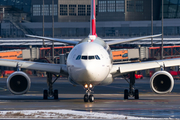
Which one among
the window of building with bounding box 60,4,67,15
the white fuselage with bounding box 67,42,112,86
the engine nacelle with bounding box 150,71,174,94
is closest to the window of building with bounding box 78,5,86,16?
the window of building with bounding box 60,4,67,15

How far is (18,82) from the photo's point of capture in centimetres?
2548

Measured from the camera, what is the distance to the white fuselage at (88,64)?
21.9 m

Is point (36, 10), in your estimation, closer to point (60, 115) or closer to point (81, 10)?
point (81, 10)

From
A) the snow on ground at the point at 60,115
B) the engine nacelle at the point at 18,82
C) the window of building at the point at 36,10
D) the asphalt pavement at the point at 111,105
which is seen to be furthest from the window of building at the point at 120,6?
the snow on ground at the point at 60,115

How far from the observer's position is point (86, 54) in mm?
22359

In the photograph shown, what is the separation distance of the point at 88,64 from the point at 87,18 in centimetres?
7806

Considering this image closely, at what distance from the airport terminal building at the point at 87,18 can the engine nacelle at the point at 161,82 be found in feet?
217

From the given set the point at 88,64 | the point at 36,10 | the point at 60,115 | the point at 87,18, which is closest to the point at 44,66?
the point at 88,64

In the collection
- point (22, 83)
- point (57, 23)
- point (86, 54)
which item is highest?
point (57, 23)

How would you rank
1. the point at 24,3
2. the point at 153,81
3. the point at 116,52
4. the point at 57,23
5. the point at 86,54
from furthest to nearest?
the point at 24,3
the point at 57,23
the point at 116,52
the point at 153,81
the point at 86,54

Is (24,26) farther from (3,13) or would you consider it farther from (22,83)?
(22,83)

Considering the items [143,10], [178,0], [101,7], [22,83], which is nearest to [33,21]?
[101,7]

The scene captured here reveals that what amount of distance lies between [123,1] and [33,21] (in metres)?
24.1

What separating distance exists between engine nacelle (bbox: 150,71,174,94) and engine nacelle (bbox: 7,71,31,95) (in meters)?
8.16
